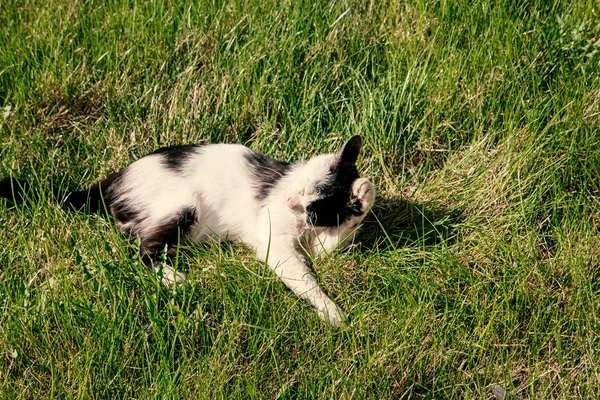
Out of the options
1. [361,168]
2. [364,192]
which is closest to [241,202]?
[364,192]

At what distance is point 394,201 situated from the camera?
323cm

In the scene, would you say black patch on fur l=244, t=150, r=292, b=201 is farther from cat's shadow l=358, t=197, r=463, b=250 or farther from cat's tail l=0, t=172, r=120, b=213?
cat's tail l=0, t=172, r=120, b=213

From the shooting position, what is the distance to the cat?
9.30 feet

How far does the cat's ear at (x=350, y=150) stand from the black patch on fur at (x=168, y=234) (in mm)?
672

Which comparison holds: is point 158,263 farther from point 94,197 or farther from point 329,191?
point 329,191

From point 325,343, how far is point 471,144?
137 cm

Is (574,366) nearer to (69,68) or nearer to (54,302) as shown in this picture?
(54,302)

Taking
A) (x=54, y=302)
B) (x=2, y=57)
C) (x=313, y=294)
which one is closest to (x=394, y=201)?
(x=313, y=294)

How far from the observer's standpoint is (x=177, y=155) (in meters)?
3.05

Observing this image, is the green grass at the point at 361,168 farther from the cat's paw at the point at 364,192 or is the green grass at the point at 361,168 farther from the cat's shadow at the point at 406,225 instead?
the cat's paw at the point at 364,192

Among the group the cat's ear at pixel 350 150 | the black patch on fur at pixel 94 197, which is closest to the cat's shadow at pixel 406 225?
the cat's ear at pixel 350 150

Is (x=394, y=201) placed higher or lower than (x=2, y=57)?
lower

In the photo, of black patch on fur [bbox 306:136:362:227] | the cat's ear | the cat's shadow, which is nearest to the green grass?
the cat's shadow

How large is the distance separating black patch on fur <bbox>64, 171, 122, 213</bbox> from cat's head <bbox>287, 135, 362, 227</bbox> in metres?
0.83
